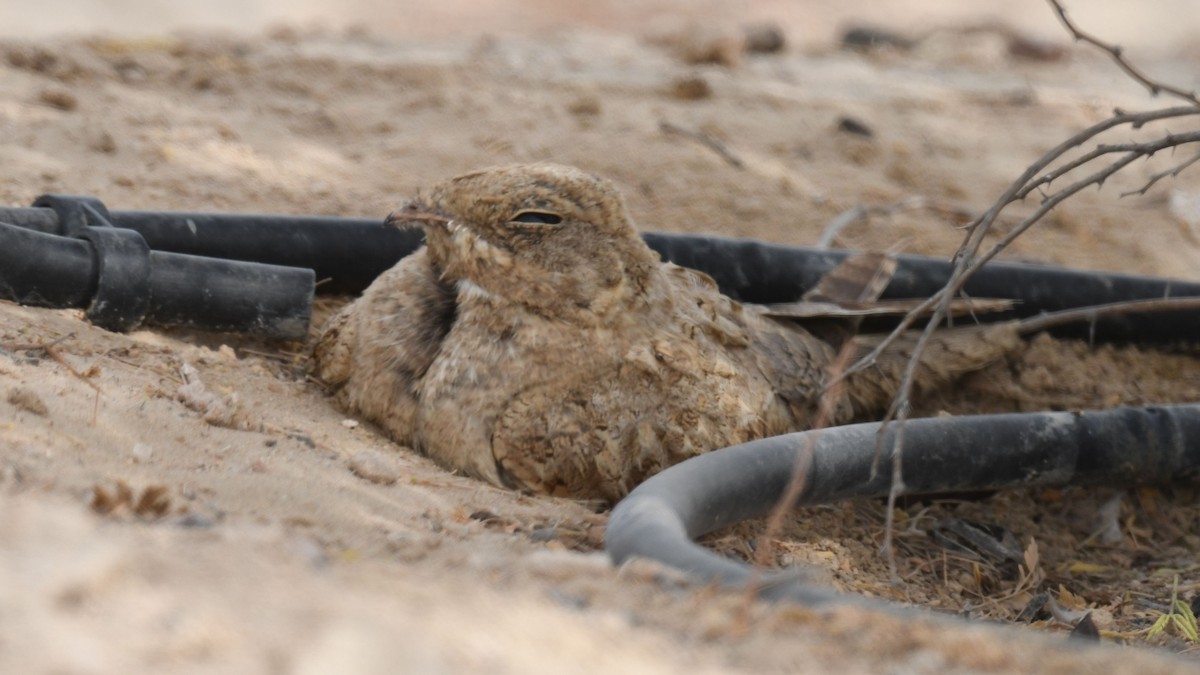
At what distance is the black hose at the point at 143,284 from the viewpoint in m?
3.75

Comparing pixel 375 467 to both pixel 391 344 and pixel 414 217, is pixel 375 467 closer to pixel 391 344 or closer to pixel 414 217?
pixel 391 344

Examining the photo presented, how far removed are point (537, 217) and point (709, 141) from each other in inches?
130

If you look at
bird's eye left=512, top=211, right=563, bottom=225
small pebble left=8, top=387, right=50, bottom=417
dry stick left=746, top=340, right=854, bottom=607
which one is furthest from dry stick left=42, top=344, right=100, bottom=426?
dry stick left=746, top=340, right=854, bottom=607

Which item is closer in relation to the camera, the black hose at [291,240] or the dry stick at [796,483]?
the dry stick at [796,483]

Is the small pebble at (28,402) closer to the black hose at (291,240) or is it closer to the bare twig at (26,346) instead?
the bare twig at (26,346)

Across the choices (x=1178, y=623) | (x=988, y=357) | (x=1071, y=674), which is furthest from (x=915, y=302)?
(x=1071, y=674)

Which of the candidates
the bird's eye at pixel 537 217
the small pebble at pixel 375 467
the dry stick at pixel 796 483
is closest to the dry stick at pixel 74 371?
the small pebble at pixel 375 467

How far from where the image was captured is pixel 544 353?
3686 millimetres

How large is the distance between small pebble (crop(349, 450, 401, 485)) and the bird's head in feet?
1.94

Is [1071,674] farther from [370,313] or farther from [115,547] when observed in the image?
[370,313]

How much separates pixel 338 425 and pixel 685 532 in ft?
4.50

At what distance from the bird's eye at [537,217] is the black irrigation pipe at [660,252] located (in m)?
0.93

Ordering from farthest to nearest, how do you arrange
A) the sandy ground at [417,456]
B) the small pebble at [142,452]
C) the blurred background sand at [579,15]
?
1. the blurred background sand at [579,15]
2. the small pebble at [142,452]
3. the sandy ground at [417,456]

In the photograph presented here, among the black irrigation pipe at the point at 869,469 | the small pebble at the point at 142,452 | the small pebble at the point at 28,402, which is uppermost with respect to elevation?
the small pebble at the point at 28,402
